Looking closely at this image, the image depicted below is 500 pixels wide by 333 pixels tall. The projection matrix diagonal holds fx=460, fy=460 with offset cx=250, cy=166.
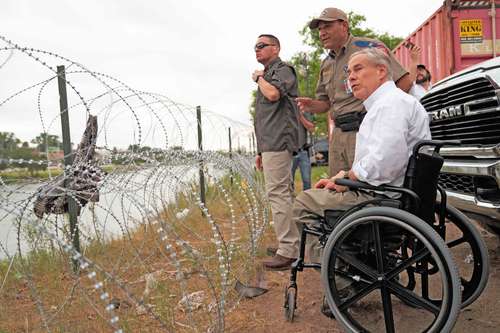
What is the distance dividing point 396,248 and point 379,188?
0.32 meters

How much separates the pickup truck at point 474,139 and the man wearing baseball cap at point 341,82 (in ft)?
1.16

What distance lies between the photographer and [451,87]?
10.2 ft

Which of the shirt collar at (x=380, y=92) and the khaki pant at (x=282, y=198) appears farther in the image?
the khaki pant at (x=282, y=198)

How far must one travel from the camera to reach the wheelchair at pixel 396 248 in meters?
2.00

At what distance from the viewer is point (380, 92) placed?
2.40 metres

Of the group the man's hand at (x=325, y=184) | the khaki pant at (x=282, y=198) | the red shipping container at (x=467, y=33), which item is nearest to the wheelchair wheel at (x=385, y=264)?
the man's hand at (x=325, y=184)

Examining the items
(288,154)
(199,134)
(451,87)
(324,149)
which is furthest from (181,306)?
(324,149)

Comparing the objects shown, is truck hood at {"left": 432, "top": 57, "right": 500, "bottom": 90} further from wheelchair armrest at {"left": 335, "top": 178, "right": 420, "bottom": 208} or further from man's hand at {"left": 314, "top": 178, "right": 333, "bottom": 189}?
man's hand at {"left": 314, "top": 178, "right": 333, "bottom": 189}

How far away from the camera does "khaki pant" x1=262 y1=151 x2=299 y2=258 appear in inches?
148

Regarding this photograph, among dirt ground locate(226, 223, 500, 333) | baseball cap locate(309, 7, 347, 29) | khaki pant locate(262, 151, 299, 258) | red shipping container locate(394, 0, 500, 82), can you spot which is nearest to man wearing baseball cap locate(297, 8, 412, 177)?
baseball cap locate(309, 7, 347, 29)

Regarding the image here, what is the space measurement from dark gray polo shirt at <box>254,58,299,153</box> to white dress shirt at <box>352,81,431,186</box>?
1.50 m

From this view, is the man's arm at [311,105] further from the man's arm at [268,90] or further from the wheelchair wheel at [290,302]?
the wheelchair wheel at [290,302]

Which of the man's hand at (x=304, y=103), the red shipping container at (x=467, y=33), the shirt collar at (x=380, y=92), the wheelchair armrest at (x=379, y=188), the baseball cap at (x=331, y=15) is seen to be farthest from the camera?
the red shipping container at (x=467, y=33)

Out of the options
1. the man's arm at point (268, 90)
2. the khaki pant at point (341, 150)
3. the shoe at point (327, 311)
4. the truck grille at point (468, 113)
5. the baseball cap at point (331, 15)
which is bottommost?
the shoe at point (327, 311)
